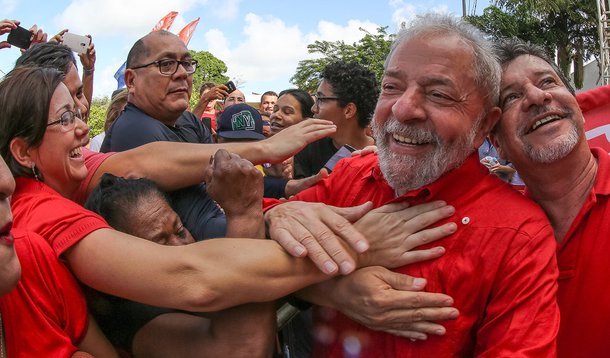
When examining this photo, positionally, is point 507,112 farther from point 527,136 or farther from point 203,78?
point 203,78

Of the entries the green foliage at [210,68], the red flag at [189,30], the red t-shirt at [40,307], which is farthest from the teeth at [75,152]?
the green foliage at [210,68]

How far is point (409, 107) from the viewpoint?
2006 millimetres

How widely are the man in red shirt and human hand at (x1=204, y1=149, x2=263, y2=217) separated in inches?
40.9

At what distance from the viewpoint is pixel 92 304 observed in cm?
189

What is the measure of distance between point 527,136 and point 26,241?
1.78 metres

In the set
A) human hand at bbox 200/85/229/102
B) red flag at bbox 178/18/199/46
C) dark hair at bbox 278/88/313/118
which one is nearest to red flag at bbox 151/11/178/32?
red flag at bbox 178/18/199/46

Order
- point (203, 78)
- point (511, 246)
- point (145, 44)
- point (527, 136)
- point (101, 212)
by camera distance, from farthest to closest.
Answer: point (203, 78) < point (145, 44) < point (527, 136) < point (101, 212) < point (511, 246)

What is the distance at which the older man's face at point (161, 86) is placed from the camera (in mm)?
3254

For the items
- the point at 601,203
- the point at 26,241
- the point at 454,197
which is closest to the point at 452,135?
the point at 454,197

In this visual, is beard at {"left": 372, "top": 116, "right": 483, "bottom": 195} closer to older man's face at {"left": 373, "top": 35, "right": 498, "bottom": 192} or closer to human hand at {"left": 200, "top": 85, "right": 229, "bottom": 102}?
older man's face at {"left": 373, "top": 35, "right": 498, "bottom": 192}

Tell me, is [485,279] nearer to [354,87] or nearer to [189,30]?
[354,87]

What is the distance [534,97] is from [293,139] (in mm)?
950

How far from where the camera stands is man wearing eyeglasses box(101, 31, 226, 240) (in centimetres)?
296

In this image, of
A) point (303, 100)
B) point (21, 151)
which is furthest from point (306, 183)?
point (303, 100)
